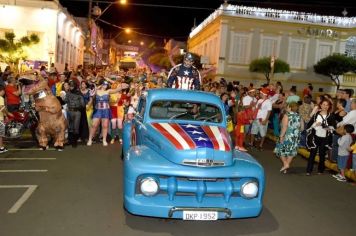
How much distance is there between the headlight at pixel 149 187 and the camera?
525cm

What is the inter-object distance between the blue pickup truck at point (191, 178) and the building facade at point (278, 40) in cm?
3238

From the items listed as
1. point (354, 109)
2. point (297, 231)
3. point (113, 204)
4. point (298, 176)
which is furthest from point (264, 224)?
point (354, 109)

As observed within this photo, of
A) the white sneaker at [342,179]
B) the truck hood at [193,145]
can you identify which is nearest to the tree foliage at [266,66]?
the white sneaker at [342,179]

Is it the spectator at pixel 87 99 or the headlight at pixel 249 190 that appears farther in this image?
the spectator at pixel 87 99

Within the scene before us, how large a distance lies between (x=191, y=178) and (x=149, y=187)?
59 cm

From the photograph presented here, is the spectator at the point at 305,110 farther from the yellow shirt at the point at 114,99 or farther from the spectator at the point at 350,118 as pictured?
the yellow shirt at the point at 114,99

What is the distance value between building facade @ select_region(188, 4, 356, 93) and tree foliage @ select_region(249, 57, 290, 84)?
1.65 metres

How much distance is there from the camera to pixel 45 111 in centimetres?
1043

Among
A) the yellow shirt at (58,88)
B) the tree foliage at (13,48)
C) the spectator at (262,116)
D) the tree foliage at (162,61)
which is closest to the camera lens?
the spectator at (262,116)

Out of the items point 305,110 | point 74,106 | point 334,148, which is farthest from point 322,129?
point 74,106

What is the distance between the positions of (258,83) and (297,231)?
Answer: 34.0 meters

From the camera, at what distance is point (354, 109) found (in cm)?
962

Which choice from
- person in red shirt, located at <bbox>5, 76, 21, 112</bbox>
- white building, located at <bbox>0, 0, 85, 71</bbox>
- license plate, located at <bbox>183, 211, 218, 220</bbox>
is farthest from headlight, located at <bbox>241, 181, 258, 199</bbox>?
white building, located at <bbox>0, 0, 85, 71</bbox>

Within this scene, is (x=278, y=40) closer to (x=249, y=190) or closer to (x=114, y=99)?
(x=114, y=99)
